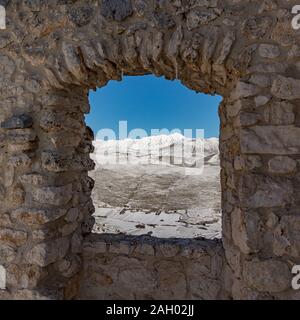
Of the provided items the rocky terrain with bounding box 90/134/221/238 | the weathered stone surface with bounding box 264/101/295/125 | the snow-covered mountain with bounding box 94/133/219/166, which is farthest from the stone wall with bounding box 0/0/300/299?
the snow-covered mountain with bounding box 94/133/219/166

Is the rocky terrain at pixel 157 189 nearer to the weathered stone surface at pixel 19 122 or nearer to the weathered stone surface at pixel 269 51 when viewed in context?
the weathered stone surface at pixel 19 122

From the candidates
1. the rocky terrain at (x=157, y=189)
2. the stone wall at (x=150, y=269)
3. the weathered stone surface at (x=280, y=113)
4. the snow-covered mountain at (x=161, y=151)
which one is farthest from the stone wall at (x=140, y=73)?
the snow-covered mountain at (x=161, y=151)

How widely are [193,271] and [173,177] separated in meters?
2.98

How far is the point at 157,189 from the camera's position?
4699 mm

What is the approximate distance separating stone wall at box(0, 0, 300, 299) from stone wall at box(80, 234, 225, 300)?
4.5 inches

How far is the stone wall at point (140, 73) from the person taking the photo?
155cm

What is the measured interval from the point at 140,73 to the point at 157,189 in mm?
2898

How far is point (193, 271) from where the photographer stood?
2.04 m

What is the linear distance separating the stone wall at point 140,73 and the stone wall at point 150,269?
115 mm

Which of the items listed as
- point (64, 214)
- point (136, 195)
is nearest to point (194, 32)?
point (64, 214)

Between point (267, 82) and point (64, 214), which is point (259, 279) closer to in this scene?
point (267, 82)

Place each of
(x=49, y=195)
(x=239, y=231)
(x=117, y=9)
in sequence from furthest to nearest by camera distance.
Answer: (x=49, y=195) → (x=117, y=9) → (x=239, y=231)

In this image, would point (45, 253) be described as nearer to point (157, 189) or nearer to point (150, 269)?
point (150, 269)

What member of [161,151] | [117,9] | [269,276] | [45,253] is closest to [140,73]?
[117,9]
